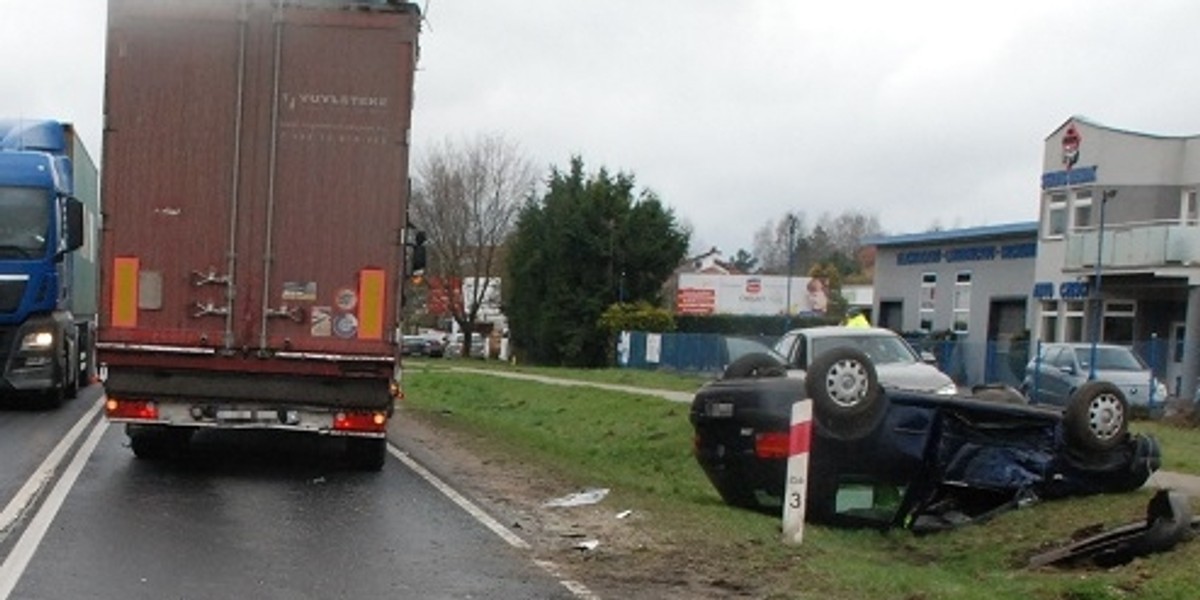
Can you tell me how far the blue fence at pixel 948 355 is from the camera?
3331 centimetres

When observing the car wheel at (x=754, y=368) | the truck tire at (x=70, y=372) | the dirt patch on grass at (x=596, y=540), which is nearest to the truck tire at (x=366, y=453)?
the dirt patch on grass at (x=596, y=540)

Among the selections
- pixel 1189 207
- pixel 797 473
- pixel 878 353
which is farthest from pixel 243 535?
pixel 1189 207

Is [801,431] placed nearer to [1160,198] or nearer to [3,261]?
[3,261]

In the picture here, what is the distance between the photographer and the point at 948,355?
3734 cm

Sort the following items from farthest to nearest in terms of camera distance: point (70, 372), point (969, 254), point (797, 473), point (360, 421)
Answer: point (969, 254), point (70, 372), point (360, 421), point (797, 473)

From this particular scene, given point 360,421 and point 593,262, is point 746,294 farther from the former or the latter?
point 360,421

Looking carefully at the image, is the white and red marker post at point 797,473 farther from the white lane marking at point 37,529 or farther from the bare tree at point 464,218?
the bare tree at point 464,218

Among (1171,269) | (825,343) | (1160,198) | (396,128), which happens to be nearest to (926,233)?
(1160,198)

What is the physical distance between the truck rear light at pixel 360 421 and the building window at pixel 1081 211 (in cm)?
3420

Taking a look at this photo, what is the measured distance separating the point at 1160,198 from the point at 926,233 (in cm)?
1431

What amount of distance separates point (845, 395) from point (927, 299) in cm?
4533

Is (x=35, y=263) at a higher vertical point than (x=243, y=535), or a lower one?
higher

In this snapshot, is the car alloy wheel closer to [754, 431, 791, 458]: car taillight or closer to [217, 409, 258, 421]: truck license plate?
[754, 431, 791, 458]: car taillight

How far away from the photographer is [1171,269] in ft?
125
